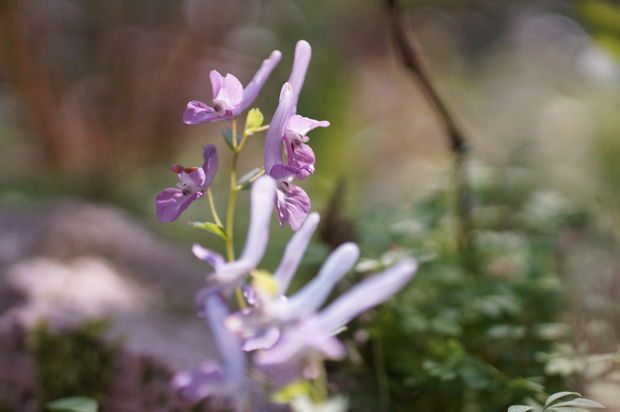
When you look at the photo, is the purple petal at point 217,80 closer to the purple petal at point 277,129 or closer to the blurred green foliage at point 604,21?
the purple petal at point 277,129

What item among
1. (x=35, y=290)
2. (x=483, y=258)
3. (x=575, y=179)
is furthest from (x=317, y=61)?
(x=35, y=290)

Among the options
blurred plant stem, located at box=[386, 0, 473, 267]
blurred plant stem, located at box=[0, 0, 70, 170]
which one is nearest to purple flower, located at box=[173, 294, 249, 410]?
blurred plant stem, located at box=[386, 0, 473, 267]

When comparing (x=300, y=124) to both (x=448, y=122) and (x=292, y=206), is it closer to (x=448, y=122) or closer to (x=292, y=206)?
(x=292, y=206)

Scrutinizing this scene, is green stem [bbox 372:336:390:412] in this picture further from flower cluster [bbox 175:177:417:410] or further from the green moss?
the green moss

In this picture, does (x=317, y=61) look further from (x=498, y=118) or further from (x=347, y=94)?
(x=498, y=118)

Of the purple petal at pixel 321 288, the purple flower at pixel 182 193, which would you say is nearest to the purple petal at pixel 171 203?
the purple flower at pixel 182 193

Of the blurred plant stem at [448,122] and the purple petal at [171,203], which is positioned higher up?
the blurred plant stem at [448,122]
